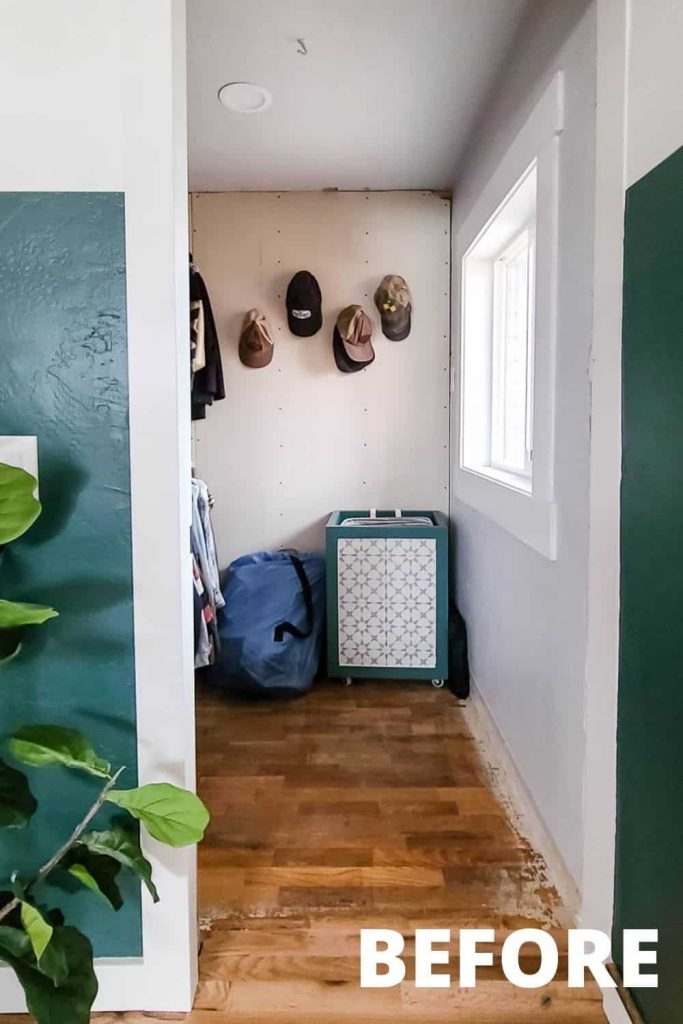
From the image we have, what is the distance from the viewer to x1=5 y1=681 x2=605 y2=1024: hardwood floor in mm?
1404

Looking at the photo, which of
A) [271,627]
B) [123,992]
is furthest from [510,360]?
[123,992]

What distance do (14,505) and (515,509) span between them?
1.44 m

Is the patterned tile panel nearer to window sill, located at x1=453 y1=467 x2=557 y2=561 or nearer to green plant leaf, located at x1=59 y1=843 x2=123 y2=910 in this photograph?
window sill, located at x1=453 y1=467 x2=557 y2=561

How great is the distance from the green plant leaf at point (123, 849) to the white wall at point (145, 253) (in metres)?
0.14

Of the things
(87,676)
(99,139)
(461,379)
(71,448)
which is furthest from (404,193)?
(87,676)

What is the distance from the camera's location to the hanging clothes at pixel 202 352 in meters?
3.00

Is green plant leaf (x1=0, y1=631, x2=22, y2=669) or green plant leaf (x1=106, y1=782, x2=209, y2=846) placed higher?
green plant leaf (x1=0, y1=631, x2=22, y2=669)

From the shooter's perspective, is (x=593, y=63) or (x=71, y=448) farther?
(x=593, y=63)

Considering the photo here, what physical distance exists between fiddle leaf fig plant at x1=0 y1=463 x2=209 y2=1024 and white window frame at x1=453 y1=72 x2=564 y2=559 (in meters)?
1.12

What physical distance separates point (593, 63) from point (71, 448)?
134cm

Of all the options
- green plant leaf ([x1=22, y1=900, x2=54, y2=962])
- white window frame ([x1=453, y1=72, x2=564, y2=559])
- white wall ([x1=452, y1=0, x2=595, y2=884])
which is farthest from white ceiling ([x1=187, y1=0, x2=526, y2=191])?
green plant leaf ([x1=22, y1=900, x2=54, y2=962])

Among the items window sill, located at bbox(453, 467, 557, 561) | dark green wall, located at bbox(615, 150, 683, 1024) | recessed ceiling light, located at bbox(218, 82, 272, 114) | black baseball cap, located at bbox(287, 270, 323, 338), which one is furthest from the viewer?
black baseball cap, located at bbox(287, 270, 323, 338)

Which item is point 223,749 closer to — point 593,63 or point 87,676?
point 87,676

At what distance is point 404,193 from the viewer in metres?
3.40
